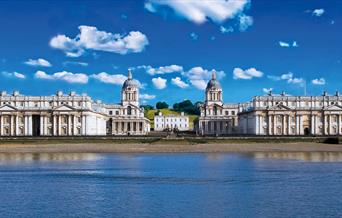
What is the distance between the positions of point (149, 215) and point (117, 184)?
1244cm

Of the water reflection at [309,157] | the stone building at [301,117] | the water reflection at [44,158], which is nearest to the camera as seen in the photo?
the water reflection at [309,157]

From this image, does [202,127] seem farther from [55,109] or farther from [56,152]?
[56,152]

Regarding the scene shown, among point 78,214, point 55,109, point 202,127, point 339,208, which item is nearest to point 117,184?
point 78,214

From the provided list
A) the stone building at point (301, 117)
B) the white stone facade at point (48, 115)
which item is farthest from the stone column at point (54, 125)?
the stone building at point (301, 117)

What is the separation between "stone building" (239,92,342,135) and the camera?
414 feet

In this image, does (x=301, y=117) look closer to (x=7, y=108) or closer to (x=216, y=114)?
(x=216, y=114)

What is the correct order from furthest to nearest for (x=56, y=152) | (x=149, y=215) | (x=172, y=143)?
(x=172, y=143), (x=56, y=152), (x=149, y=215)

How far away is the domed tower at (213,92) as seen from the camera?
16662 centimetres

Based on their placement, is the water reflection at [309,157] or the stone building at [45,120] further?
the stone building at [45,120]

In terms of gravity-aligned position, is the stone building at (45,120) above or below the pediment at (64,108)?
below

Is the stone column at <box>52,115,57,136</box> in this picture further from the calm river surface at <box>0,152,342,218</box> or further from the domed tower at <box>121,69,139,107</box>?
the calm river surface at <box>0,152,342,218</box>

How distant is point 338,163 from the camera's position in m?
59.1

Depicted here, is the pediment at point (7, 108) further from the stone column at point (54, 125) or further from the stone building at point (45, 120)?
the stone column at point (54, 125)

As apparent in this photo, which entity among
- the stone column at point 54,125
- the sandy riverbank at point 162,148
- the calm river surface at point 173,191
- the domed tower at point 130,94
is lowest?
the calm river surface at point 173,191
